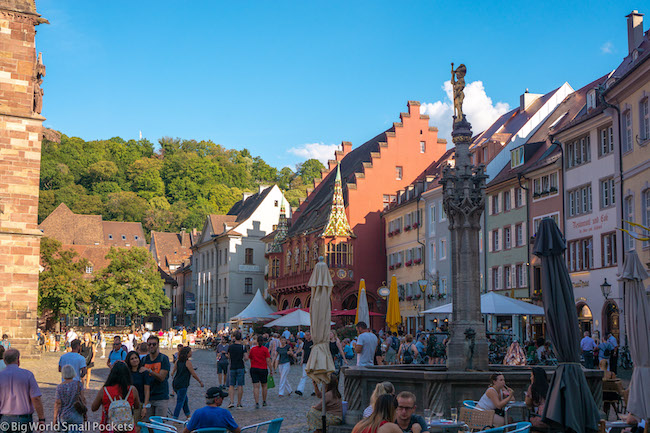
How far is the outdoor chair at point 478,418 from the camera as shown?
417 inches

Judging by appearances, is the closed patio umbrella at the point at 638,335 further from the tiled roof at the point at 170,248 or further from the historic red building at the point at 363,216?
the tiled roof at the point at 170,248

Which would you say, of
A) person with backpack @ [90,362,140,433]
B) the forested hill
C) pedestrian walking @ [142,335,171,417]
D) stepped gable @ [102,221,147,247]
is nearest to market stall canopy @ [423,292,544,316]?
pedestrian walking @ [142,335,171,417]

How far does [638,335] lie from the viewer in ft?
40.5

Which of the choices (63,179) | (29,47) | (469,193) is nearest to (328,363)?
(469,193)

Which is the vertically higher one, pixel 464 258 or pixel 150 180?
pixel 150 180

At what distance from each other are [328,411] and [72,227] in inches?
3339

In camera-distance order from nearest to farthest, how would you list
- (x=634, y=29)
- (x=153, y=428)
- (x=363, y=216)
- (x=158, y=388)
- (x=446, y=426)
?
(x=153, y=428) < (x=446, y=426) < (x=158, y=388) < (x=634, y=29) < (x=363, y=216)

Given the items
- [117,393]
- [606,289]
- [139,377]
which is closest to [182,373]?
[139,377]

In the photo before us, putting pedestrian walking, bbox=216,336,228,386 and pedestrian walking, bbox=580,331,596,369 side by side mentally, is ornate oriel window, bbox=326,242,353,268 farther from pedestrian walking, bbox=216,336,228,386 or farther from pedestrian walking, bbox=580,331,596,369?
pedestrian walking, bbox=216,336,228,386

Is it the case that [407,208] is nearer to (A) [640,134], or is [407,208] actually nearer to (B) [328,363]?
(A) [640,134]

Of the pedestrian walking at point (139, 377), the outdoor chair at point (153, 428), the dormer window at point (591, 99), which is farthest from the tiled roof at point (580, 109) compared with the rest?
the outdoor chair at point (153, 428)

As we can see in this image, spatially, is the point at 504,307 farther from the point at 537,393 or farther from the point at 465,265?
the point at 537,393

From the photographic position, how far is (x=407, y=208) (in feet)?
174

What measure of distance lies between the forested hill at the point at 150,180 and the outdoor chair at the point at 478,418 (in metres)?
89.3
